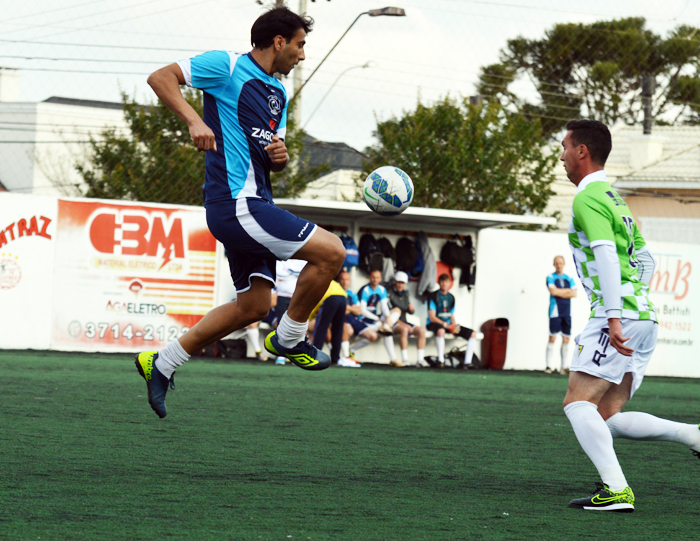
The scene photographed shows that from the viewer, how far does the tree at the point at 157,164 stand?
720 inches

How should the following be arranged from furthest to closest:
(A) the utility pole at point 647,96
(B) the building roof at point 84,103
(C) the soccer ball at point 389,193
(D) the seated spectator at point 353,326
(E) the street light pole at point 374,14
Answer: (B) the building roof at point 84,103
(A) the utility pole at point 647,96
(E) the street light pole at point 374,14
(D) the seated spectator at point 353,326
(C) the soccer ball at point 389,193

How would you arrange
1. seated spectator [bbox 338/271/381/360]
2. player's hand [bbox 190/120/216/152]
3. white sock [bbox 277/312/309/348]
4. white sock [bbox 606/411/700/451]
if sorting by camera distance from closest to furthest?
player's hand [bbox 190/120/216/152] < white sock [bbox 606/411/700/451] < white sock [bbox 277/312/309/348] < seated spectator [bbox 338/271/381/360]

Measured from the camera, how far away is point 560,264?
53.1 ft

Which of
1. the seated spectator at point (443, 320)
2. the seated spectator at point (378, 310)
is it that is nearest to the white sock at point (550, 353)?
the seated spectator at point (443, 320)

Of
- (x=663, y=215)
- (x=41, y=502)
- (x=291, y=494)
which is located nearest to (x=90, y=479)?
(x=41, y=502)

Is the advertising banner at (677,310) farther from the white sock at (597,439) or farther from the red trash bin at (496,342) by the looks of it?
the white sock at (597,439)

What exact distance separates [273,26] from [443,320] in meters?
11.4

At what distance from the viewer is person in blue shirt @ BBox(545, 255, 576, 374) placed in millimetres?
16219

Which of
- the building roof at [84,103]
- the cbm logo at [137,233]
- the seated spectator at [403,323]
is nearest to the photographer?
the cbm logo at [137,233]

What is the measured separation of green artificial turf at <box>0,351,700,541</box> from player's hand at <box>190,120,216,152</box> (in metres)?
1.57

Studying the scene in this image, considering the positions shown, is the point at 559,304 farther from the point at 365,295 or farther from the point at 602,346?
the point at 602,346

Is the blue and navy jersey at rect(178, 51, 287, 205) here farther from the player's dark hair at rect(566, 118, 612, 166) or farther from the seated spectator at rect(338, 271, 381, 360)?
the seated spectator at rect(338, 271, 381, 360)

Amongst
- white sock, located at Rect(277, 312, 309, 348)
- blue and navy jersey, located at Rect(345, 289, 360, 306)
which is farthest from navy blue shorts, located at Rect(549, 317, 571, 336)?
white sock, located at Rect(277, 312, 309, 348)

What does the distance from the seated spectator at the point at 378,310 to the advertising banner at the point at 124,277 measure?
2477 millimetres
